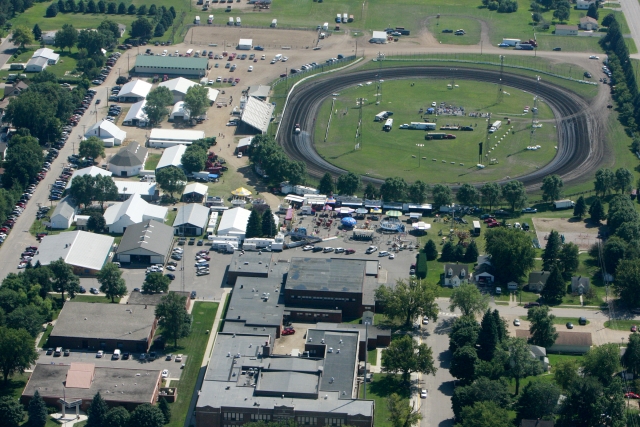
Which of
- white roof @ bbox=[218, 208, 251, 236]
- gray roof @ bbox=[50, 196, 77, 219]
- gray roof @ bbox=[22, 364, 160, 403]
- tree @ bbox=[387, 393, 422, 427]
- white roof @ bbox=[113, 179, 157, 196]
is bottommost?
white roof @ bbox=[113, 179, 157, 196]

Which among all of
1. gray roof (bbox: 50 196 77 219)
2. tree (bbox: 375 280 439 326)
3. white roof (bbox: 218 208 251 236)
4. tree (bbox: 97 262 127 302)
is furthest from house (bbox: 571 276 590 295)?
gray roof (bbox: 50 196 77 219)

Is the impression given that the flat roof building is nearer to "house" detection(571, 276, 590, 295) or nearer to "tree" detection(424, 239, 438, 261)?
"tree" detection(424, 239, 438, 261)

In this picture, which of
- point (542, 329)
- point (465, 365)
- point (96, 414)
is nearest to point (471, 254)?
point (542, 329)

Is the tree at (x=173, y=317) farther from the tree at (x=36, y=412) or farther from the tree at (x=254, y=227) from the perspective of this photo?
the tree at (x=254, y=227)

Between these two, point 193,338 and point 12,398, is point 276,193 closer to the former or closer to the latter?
point 193,338

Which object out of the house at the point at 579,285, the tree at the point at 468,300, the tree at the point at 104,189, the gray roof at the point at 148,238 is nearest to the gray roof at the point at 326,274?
the tree at the point at 468,300

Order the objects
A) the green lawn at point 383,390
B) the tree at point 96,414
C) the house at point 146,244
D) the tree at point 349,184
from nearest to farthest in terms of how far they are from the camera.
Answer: the tree at point 96,414 < the green lawn at point 383,390 < the house at point 146,244 < the tree at point 349,184

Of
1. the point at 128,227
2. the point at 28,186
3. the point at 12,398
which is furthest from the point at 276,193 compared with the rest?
the point at 12,398
